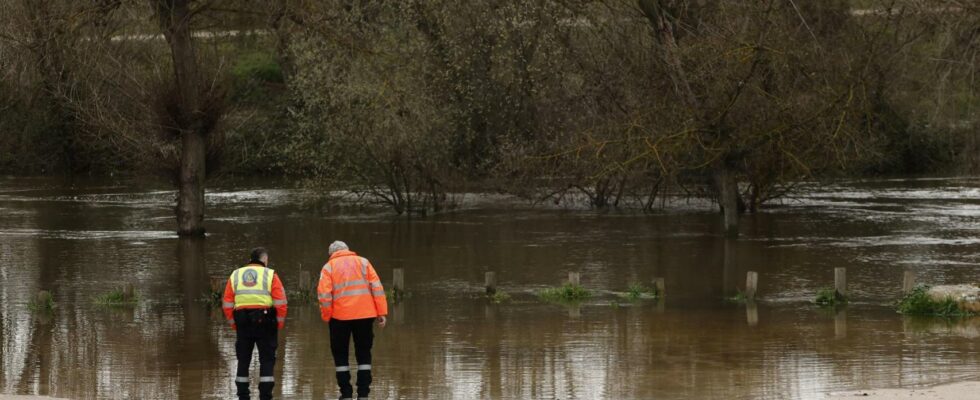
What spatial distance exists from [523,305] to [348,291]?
10.1 meters

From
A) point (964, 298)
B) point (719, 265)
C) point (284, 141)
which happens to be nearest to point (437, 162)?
point (719, 265)

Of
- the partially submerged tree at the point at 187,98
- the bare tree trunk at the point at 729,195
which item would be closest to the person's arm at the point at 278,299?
the partially submerged tree at the point at 187,98

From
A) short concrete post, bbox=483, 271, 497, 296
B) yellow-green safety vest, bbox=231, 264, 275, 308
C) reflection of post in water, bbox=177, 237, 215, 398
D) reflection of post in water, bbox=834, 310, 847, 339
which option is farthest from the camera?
short concrete post, bbox=483, 271, 497, 296

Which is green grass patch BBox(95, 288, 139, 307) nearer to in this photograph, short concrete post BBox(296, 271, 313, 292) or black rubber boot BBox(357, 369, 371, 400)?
short concrete post BBox(296, 271, 313, 292)

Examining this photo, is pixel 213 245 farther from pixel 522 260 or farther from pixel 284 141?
pixel 284 141

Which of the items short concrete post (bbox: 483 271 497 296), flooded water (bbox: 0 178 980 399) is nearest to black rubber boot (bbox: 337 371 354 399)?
flooded water (bbox: 0 178 980 399)

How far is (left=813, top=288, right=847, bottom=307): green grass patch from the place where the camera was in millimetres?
23344

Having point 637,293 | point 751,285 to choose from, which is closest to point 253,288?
point 637,293

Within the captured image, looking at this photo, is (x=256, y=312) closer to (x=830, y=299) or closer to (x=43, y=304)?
(x=43, y=304)

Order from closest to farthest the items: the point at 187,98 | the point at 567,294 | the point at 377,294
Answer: the point at 377,294 → the point at 567,294 → the point at 187,98

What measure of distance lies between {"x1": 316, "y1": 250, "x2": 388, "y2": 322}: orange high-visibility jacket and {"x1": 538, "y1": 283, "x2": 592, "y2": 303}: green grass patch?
412 inches

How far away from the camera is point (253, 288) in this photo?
13.9m

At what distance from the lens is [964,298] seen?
22031 millimetres

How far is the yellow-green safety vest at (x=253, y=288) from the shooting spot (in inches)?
546
